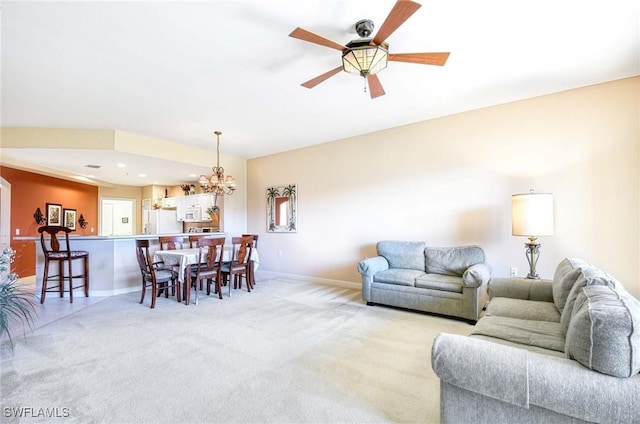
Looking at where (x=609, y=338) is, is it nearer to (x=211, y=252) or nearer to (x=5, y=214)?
(x=211, y=252)

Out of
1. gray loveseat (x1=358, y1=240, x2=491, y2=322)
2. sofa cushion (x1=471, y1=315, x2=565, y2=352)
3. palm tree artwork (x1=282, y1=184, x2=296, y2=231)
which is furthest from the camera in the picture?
palm tree artwork (x1=282, y1=184, x2=296, y2=231)

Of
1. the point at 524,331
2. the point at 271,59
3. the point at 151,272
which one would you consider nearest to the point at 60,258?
the point at 151,272

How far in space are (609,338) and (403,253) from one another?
3192 mm

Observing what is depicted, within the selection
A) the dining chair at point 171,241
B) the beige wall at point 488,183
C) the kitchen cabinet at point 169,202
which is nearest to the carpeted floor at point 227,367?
the dining chair at point 171,241

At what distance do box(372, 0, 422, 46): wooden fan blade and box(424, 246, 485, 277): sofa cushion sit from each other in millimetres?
2926

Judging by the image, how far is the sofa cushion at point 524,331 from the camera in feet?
6.13

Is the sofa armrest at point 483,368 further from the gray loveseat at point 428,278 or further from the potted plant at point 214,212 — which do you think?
the potted plant at point 214,212

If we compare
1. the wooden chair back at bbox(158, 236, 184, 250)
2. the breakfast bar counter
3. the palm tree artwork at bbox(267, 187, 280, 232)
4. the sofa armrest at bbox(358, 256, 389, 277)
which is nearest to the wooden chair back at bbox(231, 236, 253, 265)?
the wooden chair back at bbox(158, 236, 184, 250)

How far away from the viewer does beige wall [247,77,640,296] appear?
342cm

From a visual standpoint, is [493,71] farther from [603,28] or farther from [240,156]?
[240,156]

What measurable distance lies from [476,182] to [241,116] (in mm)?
3486

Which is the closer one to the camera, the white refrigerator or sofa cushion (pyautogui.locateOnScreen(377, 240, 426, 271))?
sofa cushion (pyautogui.locateOnScreen(377, 240, 426, 271))

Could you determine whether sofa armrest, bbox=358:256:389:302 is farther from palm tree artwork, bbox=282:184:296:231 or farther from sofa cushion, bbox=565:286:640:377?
sofa cushion, bbox=565:286:640:377

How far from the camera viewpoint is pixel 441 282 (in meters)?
3.71
